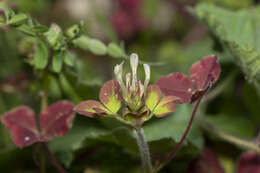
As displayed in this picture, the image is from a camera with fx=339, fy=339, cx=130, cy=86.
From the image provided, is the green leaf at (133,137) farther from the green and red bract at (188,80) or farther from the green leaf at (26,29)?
the green leaf at (26,29)

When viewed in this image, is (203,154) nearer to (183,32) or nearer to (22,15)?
(22,15)

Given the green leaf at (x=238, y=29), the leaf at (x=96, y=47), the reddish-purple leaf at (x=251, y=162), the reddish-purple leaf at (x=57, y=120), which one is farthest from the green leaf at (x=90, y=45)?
the reddish-purple leaf at (x=251, y=162)

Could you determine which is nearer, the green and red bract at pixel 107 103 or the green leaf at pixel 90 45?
the green and red bract at pixel 107 103

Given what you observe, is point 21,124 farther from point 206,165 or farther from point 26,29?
point 206,165

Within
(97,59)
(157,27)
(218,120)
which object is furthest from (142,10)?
(218,120)

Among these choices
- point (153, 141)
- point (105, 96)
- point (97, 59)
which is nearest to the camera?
point (105, 96)

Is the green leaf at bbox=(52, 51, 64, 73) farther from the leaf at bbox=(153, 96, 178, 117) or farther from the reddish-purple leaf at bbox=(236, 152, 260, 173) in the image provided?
the reddish-purple leaf at bbox=(236, 152, 260, 173)

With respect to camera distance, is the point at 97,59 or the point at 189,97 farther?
the point at 97,59
